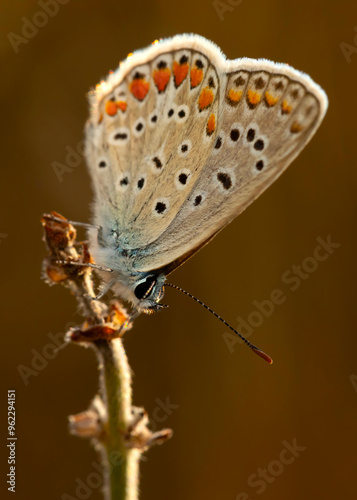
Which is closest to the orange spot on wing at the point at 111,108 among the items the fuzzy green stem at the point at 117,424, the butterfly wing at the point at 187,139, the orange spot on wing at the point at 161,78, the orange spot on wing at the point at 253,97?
the butterfly wing at the point at 187,139

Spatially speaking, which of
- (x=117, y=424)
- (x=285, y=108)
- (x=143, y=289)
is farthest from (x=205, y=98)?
(x=117, y=424)

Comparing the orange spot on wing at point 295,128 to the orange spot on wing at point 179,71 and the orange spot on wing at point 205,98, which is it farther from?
the orange spot on wing at point 179,71

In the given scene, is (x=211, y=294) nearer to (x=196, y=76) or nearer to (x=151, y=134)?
(x=151, y=134)

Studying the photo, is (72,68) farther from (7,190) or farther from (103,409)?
(103,409)

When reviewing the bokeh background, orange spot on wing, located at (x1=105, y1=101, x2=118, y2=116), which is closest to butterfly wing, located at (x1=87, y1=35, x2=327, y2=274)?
orange spot on wing, located at (x1=105, y1=101, x2=118, y2=116)

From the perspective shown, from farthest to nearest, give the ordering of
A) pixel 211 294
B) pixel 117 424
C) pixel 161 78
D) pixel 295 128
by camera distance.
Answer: pixel 211 294 < pixel 161 78 < pixel 295 128 < pixel 117 424

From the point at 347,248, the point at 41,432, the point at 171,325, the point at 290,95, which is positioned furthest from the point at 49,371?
the point at 290,95
